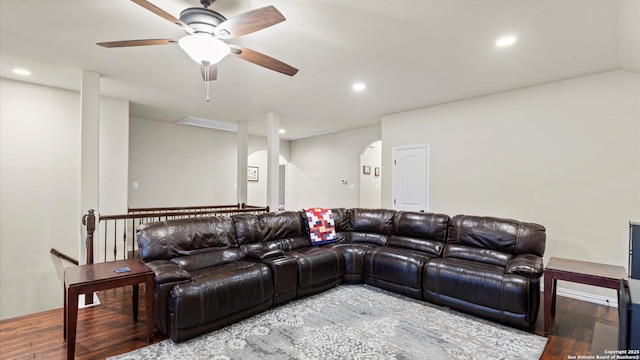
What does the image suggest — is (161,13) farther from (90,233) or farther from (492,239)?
(492,239)

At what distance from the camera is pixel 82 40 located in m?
2.89

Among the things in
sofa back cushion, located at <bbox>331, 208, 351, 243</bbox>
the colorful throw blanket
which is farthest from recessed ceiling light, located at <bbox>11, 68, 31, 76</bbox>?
sofa back cushion, located at <bbox>331, 208, 351, 243</bbox>

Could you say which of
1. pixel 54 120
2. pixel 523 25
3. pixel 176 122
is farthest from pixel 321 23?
pixel 176 122

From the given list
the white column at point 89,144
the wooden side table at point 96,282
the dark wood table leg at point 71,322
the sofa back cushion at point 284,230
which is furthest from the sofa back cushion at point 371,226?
the white column at point 89,144

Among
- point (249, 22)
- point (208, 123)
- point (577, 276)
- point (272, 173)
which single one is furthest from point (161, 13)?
point (208, 123)

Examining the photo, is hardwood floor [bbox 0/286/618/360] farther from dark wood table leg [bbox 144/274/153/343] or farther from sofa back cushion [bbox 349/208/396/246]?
sofa back cushion [bbox 349/208/396/246]

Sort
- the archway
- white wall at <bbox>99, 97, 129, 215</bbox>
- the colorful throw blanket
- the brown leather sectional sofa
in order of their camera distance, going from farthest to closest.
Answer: the archway, white wall at <bbox>99, 97, 129, 215</bbox>, the colorful throw blanket, the brown leather sectional sofa

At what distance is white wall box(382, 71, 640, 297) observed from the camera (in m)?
3.42

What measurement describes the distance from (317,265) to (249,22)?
2661 millimetres

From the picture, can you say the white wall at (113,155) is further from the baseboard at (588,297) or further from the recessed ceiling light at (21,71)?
the baseboard at (588,297)

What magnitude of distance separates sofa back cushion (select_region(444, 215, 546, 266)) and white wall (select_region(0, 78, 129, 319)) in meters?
4.88

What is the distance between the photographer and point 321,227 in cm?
434

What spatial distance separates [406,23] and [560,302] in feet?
12.0

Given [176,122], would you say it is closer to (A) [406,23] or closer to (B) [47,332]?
(B) [47,332]
